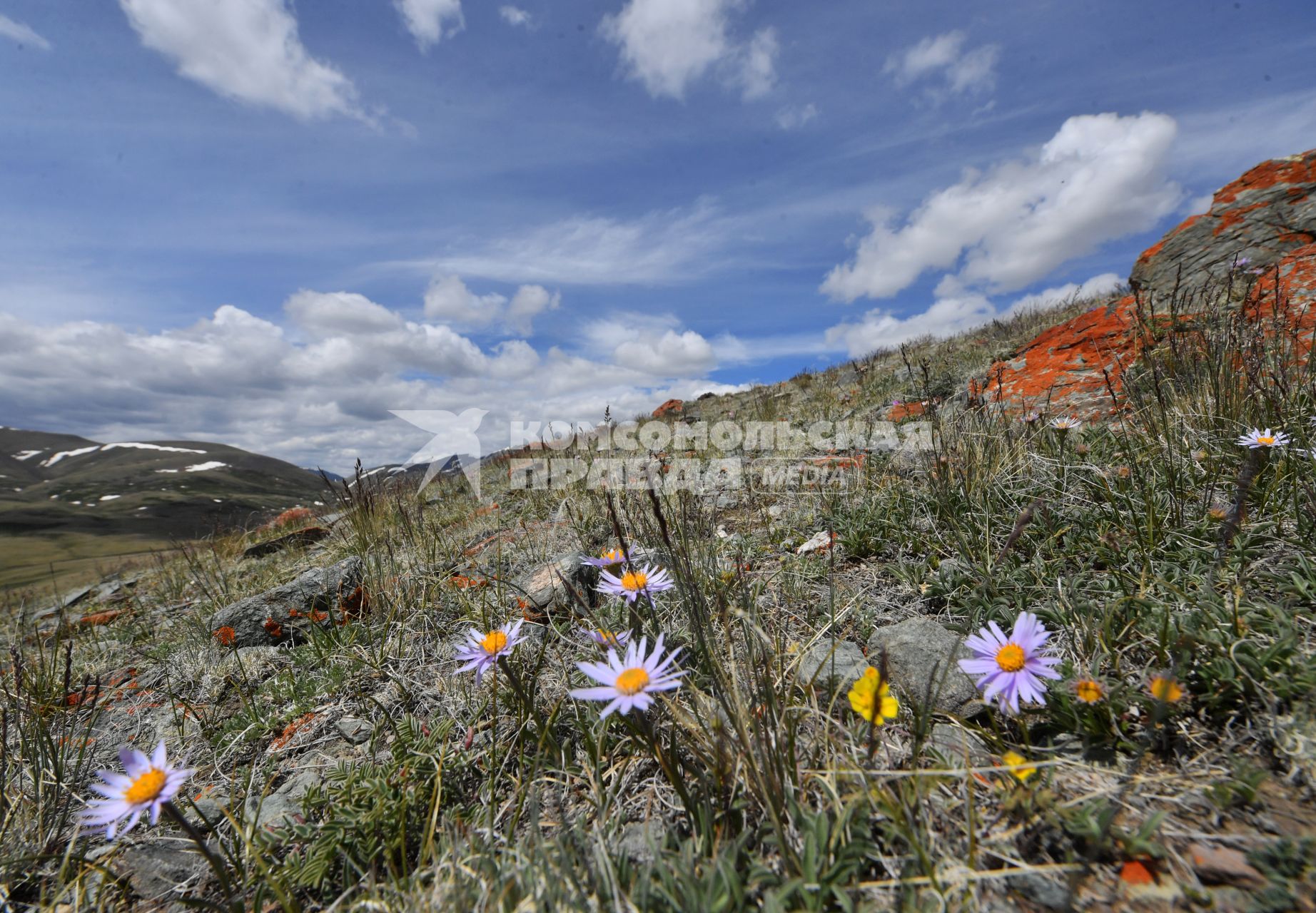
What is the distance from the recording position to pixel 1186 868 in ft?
3.35

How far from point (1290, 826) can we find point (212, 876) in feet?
9.04

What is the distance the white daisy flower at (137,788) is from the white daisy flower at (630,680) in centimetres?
91

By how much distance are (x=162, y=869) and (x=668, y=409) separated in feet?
41.9

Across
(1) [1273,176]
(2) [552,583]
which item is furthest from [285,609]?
(1) [1273,176]

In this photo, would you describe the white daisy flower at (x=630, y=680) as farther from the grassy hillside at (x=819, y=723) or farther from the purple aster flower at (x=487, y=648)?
the purple aster flower at (x=487, y=648)

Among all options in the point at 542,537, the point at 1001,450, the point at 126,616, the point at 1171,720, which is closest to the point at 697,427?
the point at 542,537

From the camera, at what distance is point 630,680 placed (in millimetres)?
1321

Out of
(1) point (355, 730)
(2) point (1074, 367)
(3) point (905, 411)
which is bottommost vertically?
(1) point (355, 730)

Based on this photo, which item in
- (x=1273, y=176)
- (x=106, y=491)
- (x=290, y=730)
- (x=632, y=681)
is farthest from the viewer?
(x=106, y=491)

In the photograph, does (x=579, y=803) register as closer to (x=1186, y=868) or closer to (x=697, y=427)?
(x=1186, y=868)

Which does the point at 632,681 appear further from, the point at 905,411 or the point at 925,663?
the point at 905,411

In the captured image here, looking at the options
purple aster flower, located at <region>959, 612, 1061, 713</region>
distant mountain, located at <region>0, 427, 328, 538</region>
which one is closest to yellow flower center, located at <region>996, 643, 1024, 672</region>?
purple aster flower, located at <region>959, 612, 1061, 713</region>

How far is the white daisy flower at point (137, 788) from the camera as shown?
46.5 inches

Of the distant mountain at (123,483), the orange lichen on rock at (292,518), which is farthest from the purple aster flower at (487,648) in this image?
the distant mountain at (123,483)
